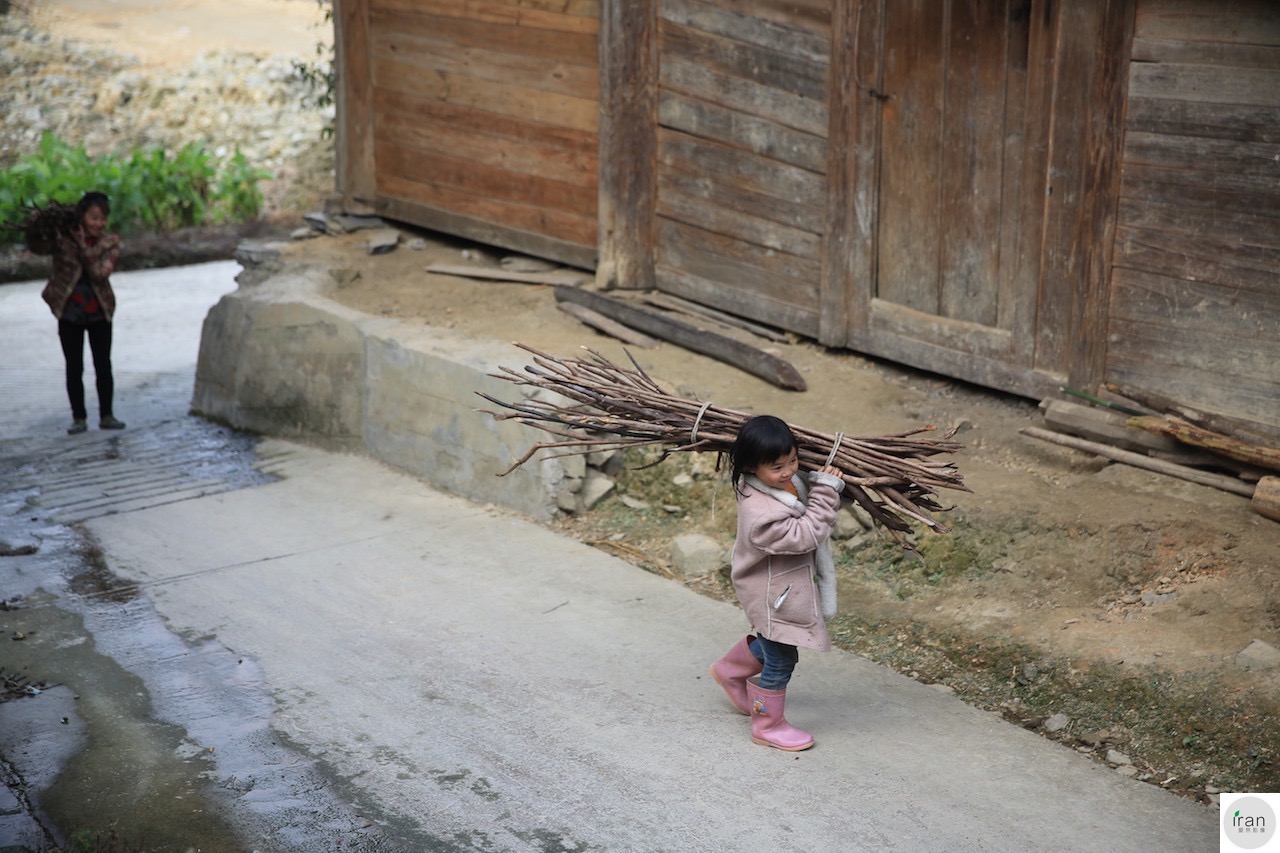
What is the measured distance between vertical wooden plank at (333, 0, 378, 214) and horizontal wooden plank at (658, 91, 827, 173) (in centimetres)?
315

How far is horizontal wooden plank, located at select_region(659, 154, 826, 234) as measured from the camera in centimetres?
766

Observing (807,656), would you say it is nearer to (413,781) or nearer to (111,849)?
(413,781)

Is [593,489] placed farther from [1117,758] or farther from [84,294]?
[84,294]

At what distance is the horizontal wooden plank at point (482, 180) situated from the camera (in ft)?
29.9

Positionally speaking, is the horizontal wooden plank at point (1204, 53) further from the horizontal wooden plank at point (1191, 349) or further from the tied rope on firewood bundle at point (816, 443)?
the tied rope on firewood bundle at point (816, 443)

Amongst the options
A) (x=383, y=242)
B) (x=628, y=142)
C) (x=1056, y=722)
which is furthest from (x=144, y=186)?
(x=1056, y=722)

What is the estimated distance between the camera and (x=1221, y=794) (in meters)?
4.04

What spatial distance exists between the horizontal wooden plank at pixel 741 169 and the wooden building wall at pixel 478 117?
707 mm

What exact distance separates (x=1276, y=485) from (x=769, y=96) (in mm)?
3646

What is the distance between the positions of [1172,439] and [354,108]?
7005 millimetres

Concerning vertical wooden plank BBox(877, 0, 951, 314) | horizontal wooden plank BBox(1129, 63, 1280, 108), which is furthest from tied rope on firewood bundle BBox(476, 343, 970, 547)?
vertical wooden plank BBox(877, 0, 951, 314)

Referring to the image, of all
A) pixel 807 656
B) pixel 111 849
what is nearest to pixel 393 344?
pixel 807 656

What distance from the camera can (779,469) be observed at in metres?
4.30

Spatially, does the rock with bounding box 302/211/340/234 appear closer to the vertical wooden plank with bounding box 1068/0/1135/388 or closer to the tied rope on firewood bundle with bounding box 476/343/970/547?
the tied rope on firewood bundle with bounding box 476/343/970/547
